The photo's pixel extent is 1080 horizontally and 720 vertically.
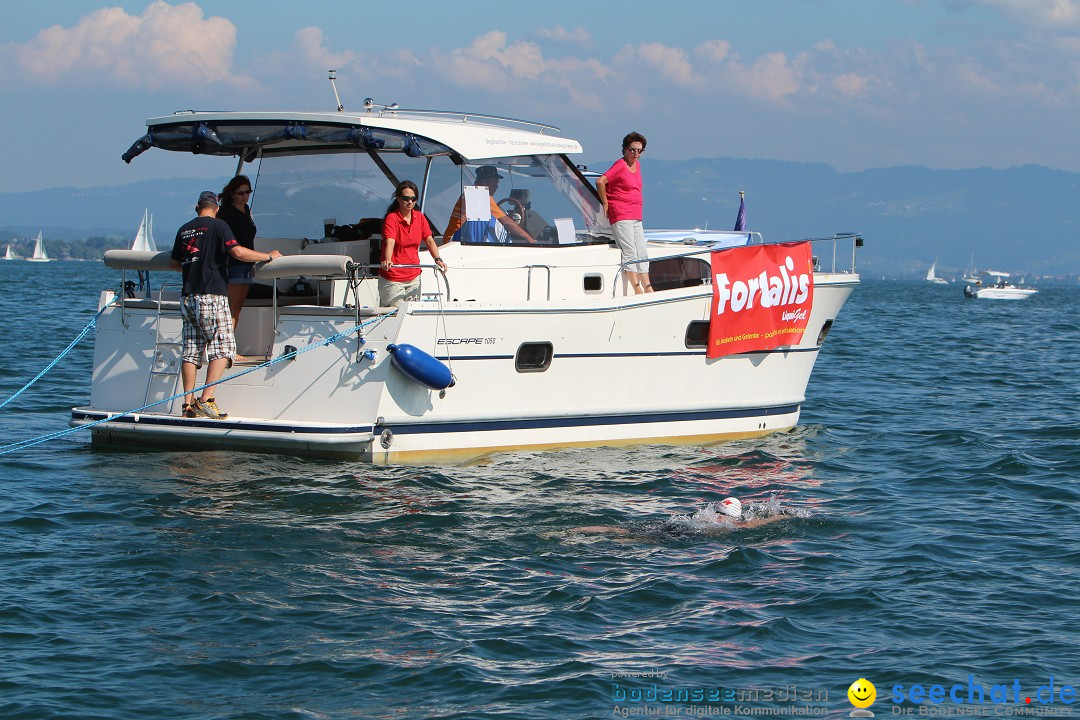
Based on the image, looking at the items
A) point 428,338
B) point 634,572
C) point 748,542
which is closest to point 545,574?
point 634,572

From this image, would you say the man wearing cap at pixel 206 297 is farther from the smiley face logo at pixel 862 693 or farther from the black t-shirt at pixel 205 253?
the smiley face logo at pixel 862 693

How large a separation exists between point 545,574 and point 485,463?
114 inches

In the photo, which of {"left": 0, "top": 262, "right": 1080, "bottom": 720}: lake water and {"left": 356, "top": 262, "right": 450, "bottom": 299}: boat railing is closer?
{"left": 0, "top": 262, "right": 1080, "bottom": 720}: lake water

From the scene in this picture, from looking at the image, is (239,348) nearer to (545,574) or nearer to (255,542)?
(255,542)

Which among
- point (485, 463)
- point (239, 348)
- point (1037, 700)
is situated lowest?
point (1037, 700)

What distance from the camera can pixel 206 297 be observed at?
9.62m

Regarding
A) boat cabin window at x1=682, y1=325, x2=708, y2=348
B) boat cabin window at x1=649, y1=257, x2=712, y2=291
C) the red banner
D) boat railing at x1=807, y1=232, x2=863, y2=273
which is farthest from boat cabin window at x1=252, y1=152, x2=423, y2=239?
boat railing at x1=807, y1=232, x2=863, y2=273

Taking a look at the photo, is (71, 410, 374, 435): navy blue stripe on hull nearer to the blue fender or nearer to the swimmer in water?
the blue fender

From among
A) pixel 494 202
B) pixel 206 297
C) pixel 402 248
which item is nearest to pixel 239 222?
pixel 206 297

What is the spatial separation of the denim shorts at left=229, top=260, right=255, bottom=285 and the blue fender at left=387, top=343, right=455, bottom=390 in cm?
151

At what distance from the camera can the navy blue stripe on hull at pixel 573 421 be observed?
33.0 ft

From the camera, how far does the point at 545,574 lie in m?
7.57

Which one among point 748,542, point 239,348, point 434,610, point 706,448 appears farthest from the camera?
point 706,448

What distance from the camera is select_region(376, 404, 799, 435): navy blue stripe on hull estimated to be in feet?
33.0
